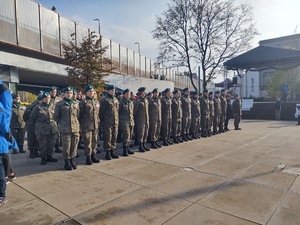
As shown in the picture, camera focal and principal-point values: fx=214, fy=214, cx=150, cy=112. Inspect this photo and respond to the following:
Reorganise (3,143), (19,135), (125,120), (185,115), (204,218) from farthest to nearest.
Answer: (185,115)
(19,135)
(125,120)
(3,143)
(204,218)

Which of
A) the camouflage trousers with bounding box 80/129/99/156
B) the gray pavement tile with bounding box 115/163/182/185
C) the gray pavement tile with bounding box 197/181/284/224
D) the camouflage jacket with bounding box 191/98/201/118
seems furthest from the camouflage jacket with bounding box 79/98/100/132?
the camouflage jacket with bounding box 191/98/201/118

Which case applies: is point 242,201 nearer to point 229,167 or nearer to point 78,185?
point 229,167

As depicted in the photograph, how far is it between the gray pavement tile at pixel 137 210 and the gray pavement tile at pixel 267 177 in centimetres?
178

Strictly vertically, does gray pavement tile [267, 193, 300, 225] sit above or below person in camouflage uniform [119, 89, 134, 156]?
below

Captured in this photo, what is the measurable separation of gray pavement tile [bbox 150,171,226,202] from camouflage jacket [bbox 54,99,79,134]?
2.43 metres

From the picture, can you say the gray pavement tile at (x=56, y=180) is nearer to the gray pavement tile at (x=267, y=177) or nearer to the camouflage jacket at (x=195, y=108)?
the gray pavement tile at (x=267, y=177)

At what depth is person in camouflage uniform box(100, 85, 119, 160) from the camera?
233 inches

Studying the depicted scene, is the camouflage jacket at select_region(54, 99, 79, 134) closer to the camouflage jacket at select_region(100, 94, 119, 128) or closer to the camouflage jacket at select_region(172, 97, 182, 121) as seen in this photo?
the camouflage jacket at select_region(100, 94, 119, 128)

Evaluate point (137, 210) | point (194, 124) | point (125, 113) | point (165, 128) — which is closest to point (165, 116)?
point (165, 128)

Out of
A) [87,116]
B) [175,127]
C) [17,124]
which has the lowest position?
[175,127]

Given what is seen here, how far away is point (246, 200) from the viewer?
3.30 m

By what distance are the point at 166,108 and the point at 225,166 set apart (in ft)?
11.1

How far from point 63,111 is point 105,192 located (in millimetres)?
2396

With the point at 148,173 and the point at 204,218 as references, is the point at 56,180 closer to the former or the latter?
the point at 148,173
